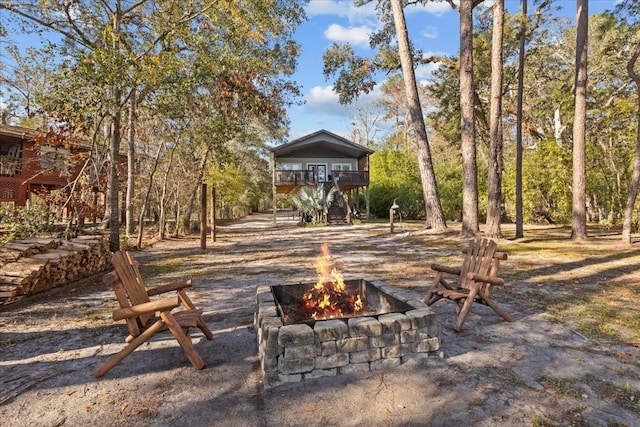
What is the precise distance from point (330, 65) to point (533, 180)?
12219 millimetres

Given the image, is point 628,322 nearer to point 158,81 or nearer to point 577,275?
point 577,275

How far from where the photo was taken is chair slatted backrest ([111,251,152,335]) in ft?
10.9

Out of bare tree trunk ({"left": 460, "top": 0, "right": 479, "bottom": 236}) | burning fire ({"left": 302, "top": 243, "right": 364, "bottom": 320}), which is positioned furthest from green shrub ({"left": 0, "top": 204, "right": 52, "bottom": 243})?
bare tree trunk ({"left": 460, "top": 0, "right": 479, "bottom": 236})

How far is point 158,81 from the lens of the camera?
28.2ft

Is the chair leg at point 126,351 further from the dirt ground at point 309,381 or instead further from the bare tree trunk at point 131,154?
the bare tree trunk at point 131,154

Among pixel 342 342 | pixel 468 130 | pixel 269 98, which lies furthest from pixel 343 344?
pixel 269 98

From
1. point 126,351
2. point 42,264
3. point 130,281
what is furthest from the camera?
point 42,264

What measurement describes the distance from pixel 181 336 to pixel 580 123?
1330cm

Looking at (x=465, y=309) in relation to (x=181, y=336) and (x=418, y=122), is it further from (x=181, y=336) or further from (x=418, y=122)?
(x=418, y=122)

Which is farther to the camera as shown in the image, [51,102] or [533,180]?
[533,180]

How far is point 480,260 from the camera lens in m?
4.65

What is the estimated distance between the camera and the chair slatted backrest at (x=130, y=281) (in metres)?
3.33

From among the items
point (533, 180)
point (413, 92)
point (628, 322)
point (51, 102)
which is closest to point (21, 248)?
point (51, 102)

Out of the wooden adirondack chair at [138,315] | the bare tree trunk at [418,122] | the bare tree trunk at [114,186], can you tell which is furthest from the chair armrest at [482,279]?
the bare tree trunk at [418,122]
